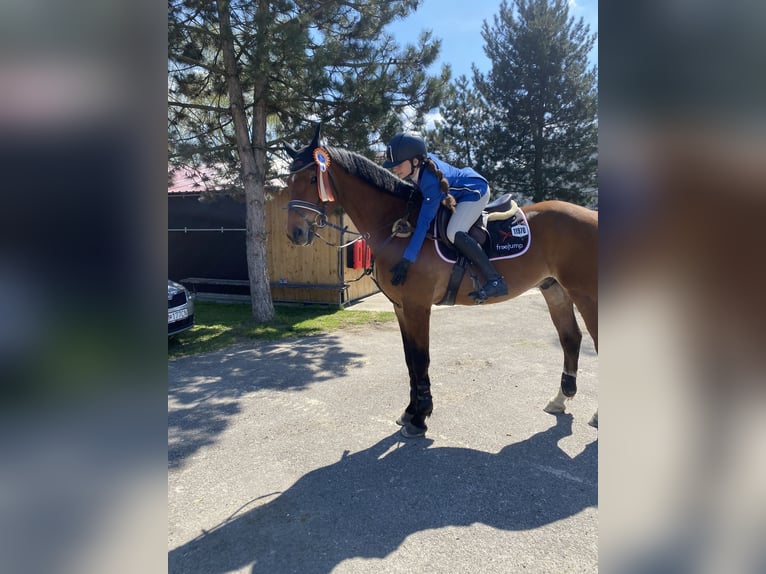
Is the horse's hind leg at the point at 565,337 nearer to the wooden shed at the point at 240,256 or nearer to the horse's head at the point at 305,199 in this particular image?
the horse's head at the point at 305,199

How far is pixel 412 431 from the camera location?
3.46 meters

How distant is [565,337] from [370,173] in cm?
249

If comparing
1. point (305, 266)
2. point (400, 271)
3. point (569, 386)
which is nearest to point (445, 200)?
point (400, 271)

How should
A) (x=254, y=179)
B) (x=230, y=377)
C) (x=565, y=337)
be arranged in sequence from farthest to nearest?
(x=254, y=179) → (x=230, y=377) → (x=565, y=337)

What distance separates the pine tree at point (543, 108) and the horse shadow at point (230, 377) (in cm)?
1253

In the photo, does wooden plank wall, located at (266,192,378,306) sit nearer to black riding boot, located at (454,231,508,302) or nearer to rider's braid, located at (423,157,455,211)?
rider's braid, located at (423,157,455,211)

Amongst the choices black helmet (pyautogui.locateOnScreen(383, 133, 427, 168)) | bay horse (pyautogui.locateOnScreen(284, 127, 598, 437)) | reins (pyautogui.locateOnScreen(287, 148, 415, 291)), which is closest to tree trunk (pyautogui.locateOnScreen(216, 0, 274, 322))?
bay horse (pyautogui.locateOnScreen(284, 127, 598, 437))

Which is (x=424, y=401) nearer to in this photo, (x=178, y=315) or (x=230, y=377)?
(x=230, y=377)

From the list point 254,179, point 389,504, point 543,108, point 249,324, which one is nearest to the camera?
point 389,504

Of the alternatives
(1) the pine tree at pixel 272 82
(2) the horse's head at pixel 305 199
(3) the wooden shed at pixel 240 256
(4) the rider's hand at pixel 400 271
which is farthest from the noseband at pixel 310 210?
(3) the wooden shed at pixel 240 256
